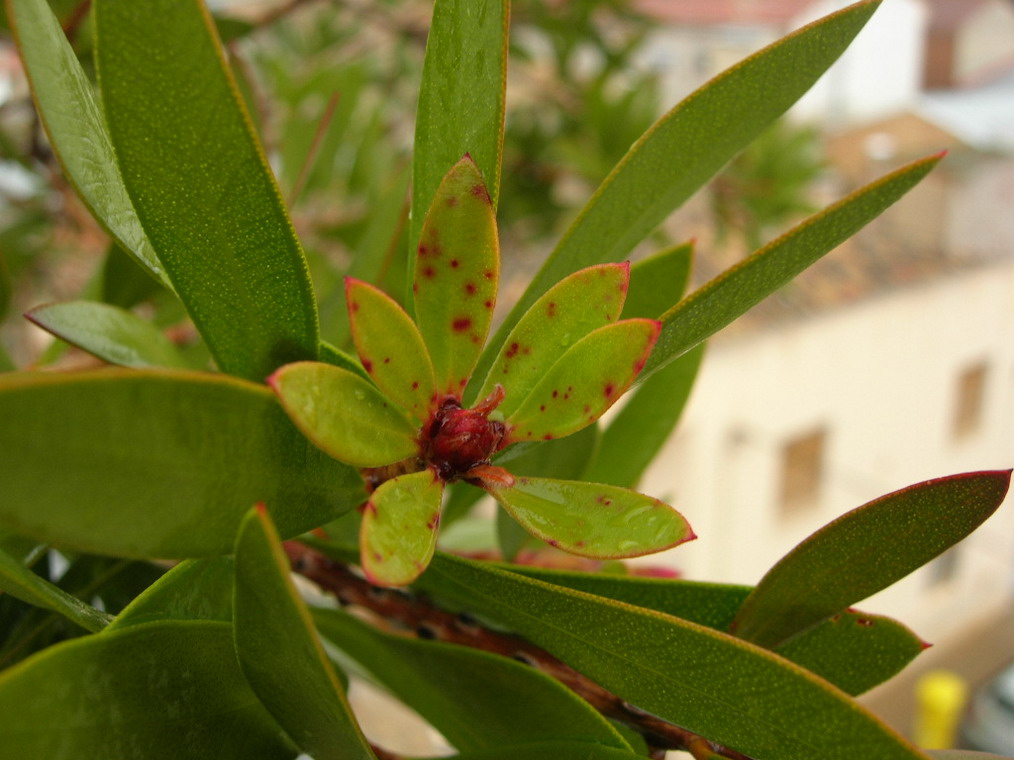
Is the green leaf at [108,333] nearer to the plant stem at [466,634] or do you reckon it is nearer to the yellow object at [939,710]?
the plant stem at [466,634]

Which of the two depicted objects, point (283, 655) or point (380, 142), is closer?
point (283, 655)

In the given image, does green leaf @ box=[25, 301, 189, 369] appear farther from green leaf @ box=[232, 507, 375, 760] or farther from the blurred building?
the blurred building

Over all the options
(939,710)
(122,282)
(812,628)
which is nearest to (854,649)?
(812,628)

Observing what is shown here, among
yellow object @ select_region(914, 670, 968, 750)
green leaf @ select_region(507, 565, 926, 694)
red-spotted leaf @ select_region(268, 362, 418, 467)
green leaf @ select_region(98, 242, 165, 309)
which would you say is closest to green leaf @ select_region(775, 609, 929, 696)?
green leaf @ select_region(507, 565, 926, 694)

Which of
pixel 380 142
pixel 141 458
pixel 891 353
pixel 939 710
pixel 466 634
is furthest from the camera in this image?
pixel 891 353

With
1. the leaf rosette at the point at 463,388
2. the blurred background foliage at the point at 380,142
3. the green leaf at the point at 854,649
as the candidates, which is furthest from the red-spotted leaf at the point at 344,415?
the blurred background foliage at the point at 380,142

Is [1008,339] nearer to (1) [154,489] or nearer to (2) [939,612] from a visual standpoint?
(2) [939,612]

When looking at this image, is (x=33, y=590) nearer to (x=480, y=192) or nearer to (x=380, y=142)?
(x=480, y=192)
